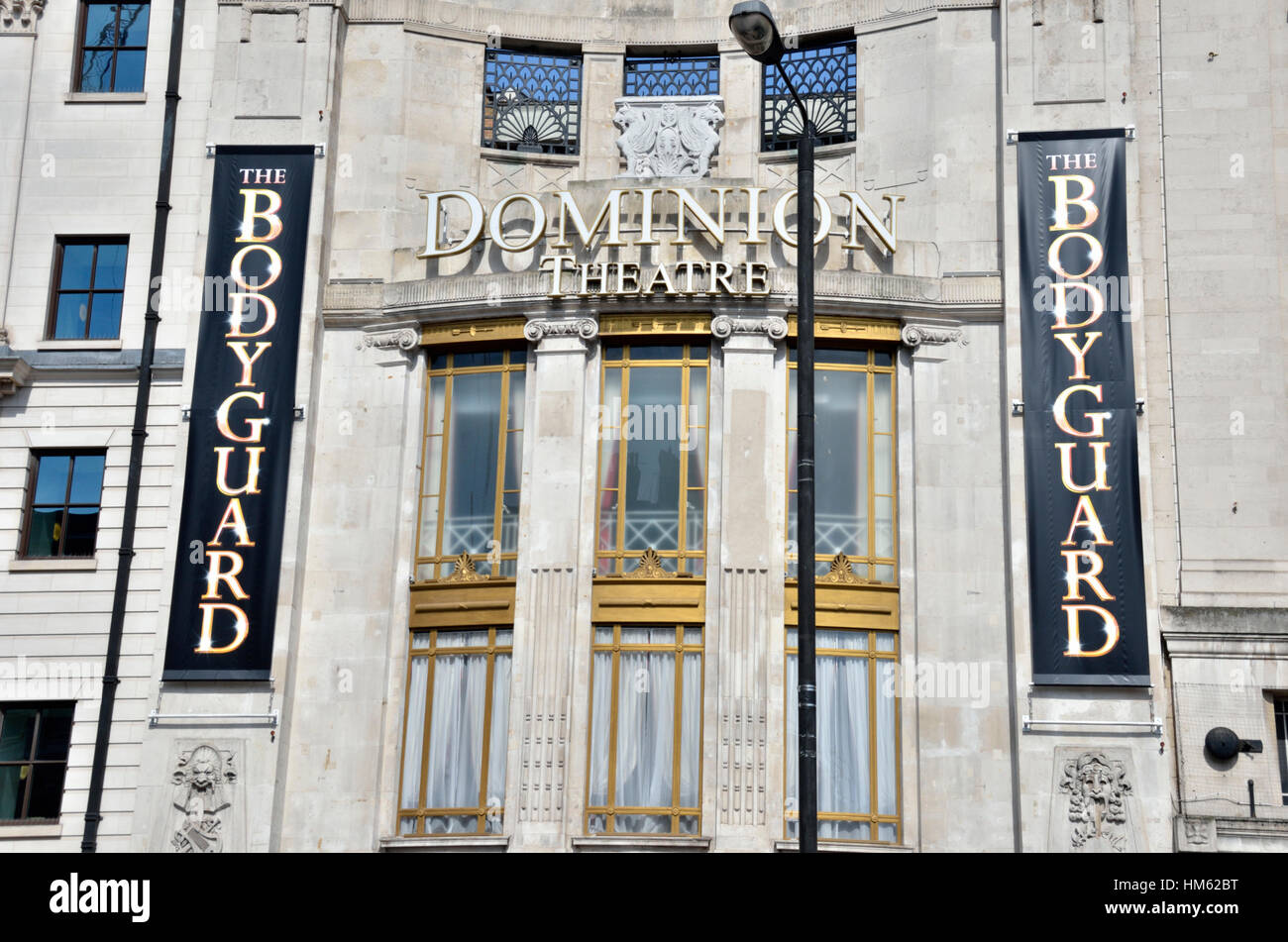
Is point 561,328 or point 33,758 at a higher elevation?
point 561,328

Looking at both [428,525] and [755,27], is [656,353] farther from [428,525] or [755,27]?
[755,27]

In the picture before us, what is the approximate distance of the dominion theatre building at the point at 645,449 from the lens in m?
27.2

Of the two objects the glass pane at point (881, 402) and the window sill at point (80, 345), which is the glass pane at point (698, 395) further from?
the window sill at point (80, 345)

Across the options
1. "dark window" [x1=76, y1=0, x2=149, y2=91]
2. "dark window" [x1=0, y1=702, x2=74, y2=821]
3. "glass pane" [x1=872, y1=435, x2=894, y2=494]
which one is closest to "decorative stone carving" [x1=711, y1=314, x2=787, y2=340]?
"glass pane" [x1=872, y1=435, x2=894, y2=494]

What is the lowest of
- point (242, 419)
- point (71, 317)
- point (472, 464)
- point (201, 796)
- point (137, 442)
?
point (201, 796)

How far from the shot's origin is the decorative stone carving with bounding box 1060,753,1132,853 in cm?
2606

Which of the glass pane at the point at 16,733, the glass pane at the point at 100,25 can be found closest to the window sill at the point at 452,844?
the glass pane at the point at 16,733

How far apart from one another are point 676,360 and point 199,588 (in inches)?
338

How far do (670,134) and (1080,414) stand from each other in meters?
9.19

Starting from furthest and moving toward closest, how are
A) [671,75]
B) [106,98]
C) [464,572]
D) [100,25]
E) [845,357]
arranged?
[671,75] → [100,25] → [106,98] → [845,357] → [464,572]

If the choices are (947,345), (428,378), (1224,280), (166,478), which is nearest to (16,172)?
(166,478)

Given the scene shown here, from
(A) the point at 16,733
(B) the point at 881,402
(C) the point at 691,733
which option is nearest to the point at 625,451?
(B) the point at 881,402

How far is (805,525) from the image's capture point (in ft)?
64.1
